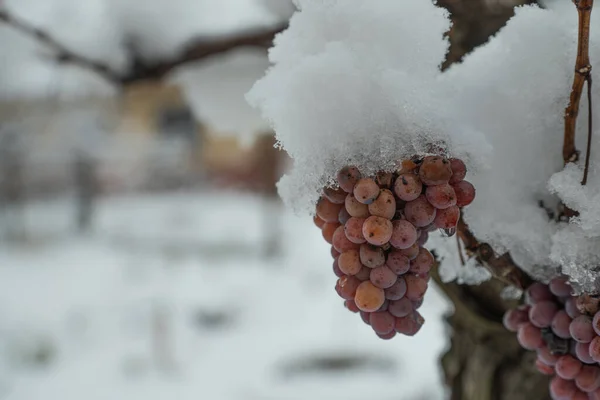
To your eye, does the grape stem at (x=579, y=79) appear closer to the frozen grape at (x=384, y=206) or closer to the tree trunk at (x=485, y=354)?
the frozen grape at (x=384, y=206)

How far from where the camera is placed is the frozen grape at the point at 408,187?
1.24ft

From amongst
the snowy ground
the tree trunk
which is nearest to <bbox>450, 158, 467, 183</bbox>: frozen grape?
the tree trunk

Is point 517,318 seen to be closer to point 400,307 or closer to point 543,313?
point 543,313

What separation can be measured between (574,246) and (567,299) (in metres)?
0.06

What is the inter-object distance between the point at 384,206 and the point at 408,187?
0.07 ft

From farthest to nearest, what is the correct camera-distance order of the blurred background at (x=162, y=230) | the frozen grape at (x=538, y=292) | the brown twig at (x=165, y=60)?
the blurred background at (x=162, y=230)
the brown twig at (x=165, y=60)
the frozen grape at (x=538, y=292)

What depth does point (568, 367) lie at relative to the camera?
447 mm

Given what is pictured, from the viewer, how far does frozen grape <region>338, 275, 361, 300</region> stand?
41 centimetres

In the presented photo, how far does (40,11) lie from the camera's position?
1.49 m

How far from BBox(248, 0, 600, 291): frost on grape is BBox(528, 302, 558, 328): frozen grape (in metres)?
0.02

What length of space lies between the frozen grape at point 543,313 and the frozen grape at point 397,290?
0.45 feet

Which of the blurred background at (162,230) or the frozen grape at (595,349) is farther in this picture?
the blurred background at (162,230)

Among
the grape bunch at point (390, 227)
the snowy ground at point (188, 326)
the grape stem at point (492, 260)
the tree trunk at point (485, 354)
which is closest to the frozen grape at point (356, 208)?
the grape bunch at point (390, 227)

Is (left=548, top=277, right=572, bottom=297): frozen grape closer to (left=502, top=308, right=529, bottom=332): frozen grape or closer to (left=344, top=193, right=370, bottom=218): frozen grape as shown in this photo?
(left=502, top=308, right=529, bottom=332): frozen grape
